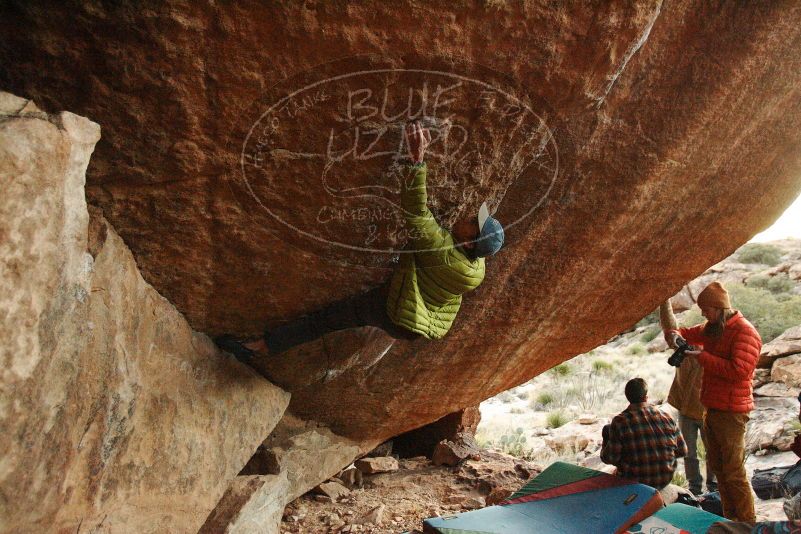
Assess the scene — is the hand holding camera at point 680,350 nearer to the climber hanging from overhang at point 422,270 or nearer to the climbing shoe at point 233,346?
the climber hanging from overhang at point 422,270

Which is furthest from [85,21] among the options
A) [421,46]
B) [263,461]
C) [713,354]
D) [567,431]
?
[567,431]

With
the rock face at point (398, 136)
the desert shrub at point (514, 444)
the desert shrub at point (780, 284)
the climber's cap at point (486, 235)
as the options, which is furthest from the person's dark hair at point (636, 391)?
the desert shrub at point (780, 284)

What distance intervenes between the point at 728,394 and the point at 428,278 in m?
3.07

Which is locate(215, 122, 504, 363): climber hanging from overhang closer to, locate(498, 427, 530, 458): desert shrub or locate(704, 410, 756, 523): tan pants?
locate(704, 410, 756, 523): tan pants

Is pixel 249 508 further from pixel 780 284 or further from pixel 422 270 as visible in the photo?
pixel 780 284

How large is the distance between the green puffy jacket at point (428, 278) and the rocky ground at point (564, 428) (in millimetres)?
2756

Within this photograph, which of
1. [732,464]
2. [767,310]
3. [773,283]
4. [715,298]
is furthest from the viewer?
[773,283]

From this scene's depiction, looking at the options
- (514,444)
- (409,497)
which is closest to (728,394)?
(409,497)

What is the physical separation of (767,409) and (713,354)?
5.69 meters

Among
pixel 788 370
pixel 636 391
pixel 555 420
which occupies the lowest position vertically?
pixel 636 391

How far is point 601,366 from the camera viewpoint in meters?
16.9

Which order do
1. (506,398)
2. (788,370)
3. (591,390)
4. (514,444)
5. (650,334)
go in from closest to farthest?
1. (788,370)
2. (514,444)
3. (591,390)
4. (506,398)
5. (650,334)

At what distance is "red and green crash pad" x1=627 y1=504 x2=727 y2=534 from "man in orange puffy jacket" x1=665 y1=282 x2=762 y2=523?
94cm

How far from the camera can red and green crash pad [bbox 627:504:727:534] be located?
3.87 metres
